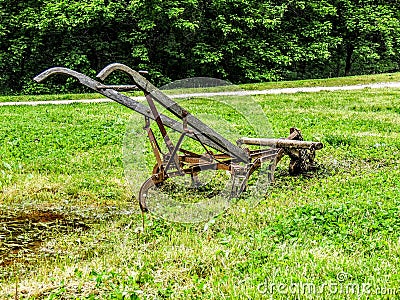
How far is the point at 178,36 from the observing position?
2959 cm

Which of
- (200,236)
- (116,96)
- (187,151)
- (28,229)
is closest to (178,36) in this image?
(187,151)

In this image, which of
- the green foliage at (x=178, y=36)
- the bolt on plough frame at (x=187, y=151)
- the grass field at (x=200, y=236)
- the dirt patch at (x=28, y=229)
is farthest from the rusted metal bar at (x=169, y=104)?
the green foliage at (x=178, y=36)

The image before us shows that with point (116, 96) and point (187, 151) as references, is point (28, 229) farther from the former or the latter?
point (187, 151)

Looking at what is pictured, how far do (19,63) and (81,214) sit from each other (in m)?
24.8

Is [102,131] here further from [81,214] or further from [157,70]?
[157,70]

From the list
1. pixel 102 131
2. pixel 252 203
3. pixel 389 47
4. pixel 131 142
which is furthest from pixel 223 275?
pixel 389 47

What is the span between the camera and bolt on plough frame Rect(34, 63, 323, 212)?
5871 millimetres

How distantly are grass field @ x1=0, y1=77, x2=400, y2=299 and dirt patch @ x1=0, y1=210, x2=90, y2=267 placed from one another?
0.02 metres

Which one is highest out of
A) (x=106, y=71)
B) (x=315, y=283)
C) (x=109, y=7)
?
(x=109, y=7)

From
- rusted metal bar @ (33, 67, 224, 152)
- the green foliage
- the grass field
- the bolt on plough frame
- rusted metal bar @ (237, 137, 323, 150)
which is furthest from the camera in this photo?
the green foliage

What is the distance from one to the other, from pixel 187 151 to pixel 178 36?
2339 centimetres

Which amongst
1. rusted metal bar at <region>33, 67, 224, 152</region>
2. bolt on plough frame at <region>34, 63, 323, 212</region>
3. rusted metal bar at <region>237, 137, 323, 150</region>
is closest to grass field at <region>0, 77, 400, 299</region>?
bolt on plough frame at <region>34, 63, 323, 212</region>

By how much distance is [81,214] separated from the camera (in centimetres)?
673

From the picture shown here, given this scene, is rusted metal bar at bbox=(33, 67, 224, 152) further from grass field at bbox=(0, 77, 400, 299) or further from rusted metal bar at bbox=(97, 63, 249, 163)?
grass field at bbox=(0, 77, 400, 299)
